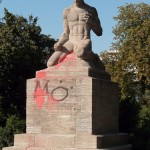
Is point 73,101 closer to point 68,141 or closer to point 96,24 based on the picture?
point 68,141

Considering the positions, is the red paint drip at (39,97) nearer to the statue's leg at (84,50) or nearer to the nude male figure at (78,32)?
the nude male figure at (78,32)

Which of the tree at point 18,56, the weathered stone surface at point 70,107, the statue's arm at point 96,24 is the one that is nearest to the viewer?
the weathered stone surface at point 70,107

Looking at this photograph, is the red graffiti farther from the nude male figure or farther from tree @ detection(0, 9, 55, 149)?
tree @ detection(0, 9, 55, 149)

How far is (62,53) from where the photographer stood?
1630cm

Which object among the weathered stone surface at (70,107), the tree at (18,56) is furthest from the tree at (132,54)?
the weathered stone surface at (70,107)

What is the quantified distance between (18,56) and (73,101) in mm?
13103

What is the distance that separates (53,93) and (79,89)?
2.85ft

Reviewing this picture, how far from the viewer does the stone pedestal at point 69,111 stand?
15.0m

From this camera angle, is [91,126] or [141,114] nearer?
[91,126]

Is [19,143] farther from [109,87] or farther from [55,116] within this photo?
[109,87]

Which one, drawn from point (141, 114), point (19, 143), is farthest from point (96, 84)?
point (141, 114)

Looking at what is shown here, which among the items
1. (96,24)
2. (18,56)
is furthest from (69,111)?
(18,56)

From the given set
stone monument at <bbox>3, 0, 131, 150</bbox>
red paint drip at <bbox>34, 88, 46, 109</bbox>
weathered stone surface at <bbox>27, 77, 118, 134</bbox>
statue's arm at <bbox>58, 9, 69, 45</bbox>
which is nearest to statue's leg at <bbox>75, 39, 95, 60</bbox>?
stone monument at <bbox>3, 0, 131, 150</bbox>

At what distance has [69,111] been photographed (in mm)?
15289
